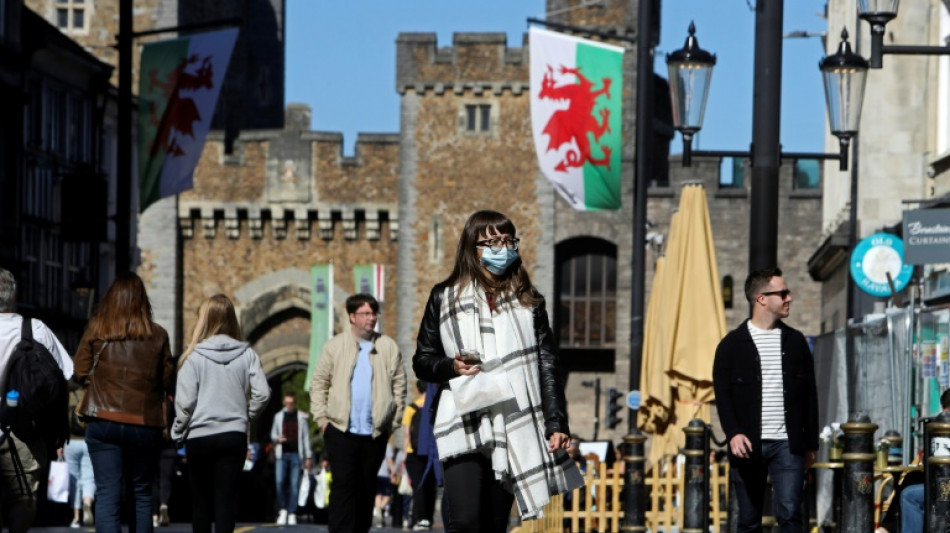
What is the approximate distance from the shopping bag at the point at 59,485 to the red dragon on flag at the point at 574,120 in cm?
653

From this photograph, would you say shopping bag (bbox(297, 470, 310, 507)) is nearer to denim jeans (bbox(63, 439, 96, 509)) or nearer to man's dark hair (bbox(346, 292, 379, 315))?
denim jeans (bbox(63, 439, 96, 509))

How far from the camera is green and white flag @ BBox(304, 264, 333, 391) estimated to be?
162 ft

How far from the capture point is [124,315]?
35.9 ft

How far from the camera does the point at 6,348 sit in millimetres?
10492

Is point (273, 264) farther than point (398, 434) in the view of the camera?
Yes

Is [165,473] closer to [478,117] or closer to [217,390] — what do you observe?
[217,390]

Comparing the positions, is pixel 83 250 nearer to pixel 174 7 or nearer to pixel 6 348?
pixel 174 7

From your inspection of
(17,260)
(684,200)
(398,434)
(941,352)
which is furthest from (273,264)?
(941,352)

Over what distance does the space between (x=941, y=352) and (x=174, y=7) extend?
42219mm

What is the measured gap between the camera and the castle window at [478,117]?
176ft

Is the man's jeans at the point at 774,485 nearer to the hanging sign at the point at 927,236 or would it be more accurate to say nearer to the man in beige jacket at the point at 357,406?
the hanging sign at the point at 927,236

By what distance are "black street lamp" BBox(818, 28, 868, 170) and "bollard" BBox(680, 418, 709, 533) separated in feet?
7.72

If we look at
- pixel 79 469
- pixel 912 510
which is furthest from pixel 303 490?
pixel 912 510

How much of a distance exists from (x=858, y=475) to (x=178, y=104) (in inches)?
523
